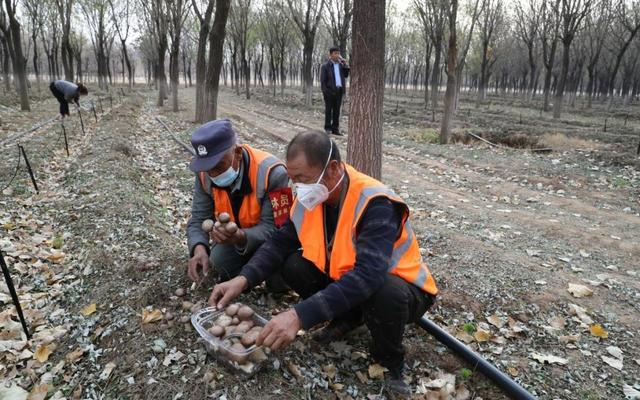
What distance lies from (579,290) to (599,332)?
61cm

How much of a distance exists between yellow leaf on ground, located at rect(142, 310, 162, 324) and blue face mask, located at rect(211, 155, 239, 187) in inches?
38.8

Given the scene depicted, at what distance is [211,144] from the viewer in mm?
2879

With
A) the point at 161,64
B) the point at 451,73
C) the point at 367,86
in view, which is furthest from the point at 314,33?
the point at 367,86

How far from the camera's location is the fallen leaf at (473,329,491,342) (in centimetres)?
323

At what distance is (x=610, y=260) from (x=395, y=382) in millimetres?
3576

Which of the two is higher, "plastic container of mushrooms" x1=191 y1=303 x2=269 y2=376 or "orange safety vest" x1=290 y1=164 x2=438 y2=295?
"orange safety vest" x1=290 y1=164 x2=438 y2=295

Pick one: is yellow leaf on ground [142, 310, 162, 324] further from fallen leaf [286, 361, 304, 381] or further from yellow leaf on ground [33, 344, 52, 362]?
fallen leaf [286, 361, 304, 381]

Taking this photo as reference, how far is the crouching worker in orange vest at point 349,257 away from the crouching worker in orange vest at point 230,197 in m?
0.42

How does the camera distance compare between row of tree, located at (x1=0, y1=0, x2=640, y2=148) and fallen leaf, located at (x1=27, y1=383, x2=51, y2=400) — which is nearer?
fallen leaf, located at (x1=27, y1=383, x2=51, y2=400)

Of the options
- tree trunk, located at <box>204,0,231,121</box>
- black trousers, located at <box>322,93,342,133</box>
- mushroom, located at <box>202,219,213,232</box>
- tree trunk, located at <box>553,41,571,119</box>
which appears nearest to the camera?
mushroom, located at <box>202,219,213,232</box>

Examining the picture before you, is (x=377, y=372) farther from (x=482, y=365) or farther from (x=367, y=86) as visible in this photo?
(x=367, y=86)

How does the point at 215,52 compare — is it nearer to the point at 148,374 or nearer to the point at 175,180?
the point at 175,180

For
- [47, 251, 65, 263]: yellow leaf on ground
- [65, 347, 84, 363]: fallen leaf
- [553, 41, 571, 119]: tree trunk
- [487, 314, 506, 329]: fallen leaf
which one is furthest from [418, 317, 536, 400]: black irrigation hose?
[553, 41, 571, 119]: tree trunk

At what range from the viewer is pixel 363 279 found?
2.21 metres
